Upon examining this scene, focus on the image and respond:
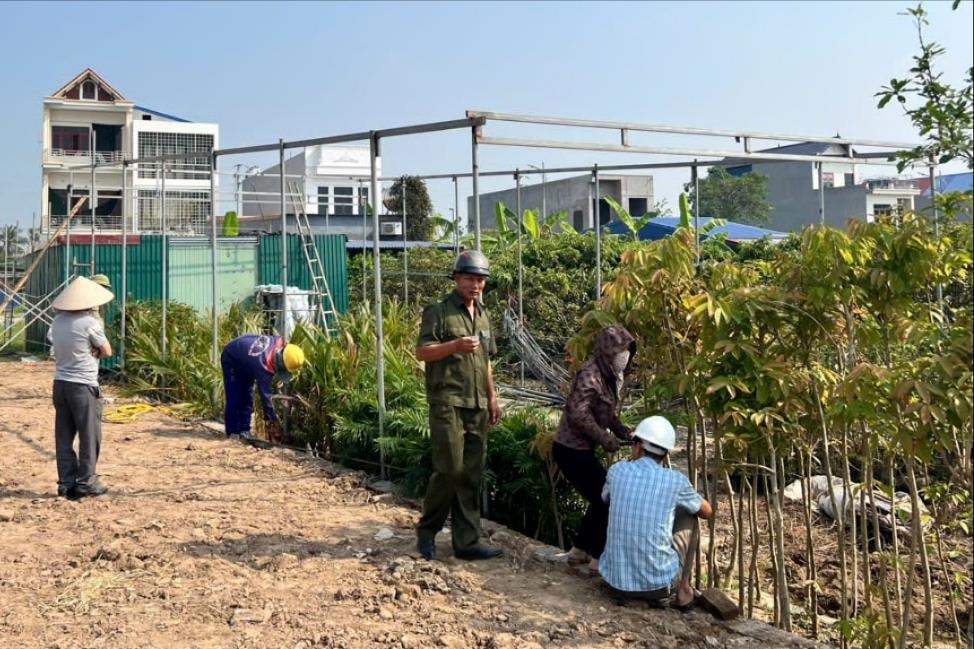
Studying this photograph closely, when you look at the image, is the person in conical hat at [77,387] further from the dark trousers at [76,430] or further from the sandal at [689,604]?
the sandal at [689,604]

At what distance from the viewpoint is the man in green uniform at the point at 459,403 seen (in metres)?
5.89

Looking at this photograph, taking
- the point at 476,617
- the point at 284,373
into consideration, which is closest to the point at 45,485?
the point at 284,373

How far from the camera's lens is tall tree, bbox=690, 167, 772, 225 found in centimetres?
3981

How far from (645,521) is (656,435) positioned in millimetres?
445

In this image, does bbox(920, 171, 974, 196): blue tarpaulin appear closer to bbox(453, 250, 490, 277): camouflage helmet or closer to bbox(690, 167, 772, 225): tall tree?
bbox(453, 250, 490, 277): camouflage helmet

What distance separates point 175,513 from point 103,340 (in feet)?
5.02

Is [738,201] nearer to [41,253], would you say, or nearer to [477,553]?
[41,253]

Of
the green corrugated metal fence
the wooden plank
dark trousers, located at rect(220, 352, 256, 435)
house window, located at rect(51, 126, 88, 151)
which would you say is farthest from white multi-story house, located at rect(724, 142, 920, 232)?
house window, located at rect(51, 126, 88, 151)

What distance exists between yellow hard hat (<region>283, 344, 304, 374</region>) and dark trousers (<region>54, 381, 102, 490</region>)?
6.65 ft

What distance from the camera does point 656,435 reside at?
531 centimetres

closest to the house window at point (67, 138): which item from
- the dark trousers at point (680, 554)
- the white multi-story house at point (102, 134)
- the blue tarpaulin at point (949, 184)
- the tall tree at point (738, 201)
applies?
the white multi-story house at point (102, 134)

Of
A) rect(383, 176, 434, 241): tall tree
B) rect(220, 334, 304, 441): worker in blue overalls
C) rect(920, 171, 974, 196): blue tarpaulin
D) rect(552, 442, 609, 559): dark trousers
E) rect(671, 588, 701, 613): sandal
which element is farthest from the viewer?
rect(383, 176, 434, 241): tall tree

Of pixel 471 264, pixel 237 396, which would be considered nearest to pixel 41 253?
pixel 237 396

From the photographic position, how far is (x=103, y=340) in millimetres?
7898
